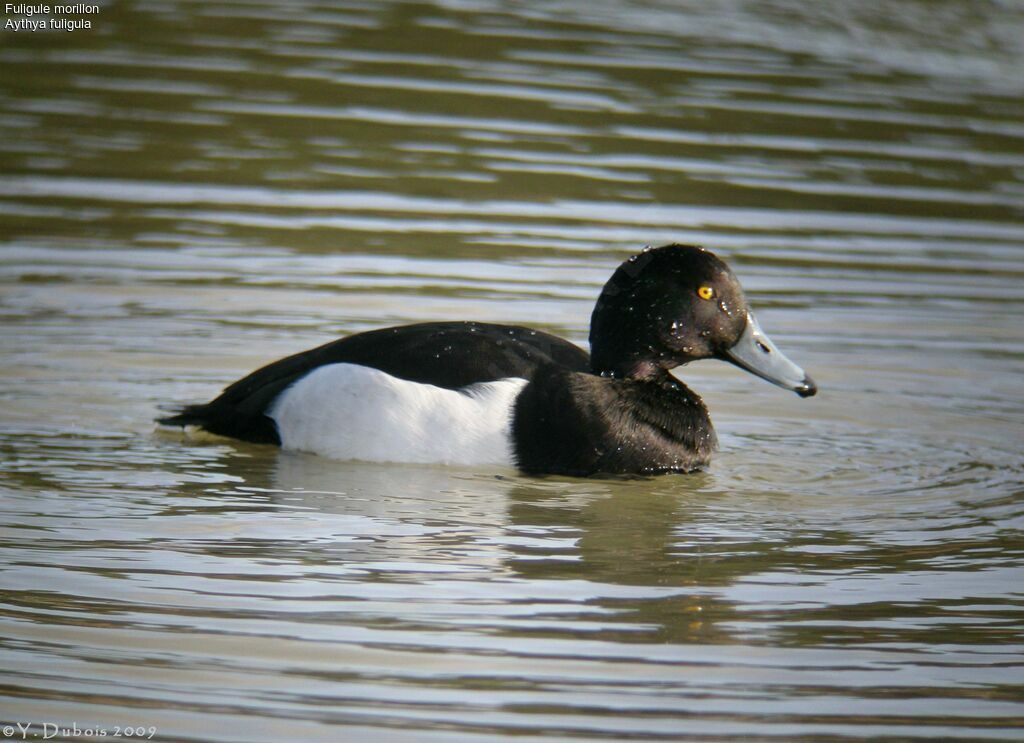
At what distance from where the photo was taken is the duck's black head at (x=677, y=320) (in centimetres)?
731

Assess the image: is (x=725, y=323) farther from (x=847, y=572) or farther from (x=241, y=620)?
(x=241, y=620)

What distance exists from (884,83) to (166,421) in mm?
8415

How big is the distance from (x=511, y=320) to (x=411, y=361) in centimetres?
211

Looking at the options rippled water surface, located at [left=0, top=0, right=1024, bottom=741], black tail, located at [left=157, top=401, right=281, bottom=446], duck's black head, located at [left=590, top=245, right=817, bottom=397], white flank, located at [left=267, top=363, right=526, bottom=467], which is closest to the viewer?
rippled water surface, located at [left=0, top=0, right=1024, bottom=741]

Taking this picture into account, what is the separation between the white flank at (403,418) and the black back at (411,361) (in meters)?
0.05

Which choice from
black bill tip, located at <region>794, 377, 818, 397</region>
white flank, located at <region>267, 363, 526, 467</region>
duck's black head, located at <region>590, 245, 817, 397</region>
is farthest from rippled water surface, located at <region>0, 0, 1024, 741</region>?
duck's black head, located at <region>590, 245, 817, 397</region>

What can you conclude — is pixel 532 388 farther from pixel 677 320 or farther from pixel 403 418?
pixel 677 320

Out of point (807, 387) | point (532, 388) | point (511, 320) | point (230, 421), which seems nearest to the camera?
point (532, 388)

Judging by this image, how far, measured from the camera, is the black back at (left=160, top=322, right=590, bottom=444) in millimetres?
7098

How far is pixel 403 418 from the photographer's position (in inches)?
280

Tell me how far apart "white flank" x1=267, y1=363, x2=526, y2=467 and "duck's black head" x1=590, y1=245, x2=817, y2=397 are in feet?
1.76

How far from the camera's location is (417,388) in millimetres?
7090

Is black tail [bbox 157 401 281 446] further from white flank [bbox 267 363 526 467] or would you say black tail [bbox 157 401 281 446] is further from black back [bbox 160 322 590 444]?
white flank [bbox 267 363 526 467]

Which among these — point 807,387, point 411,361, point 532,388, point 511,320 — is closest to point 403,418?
point 411,361
